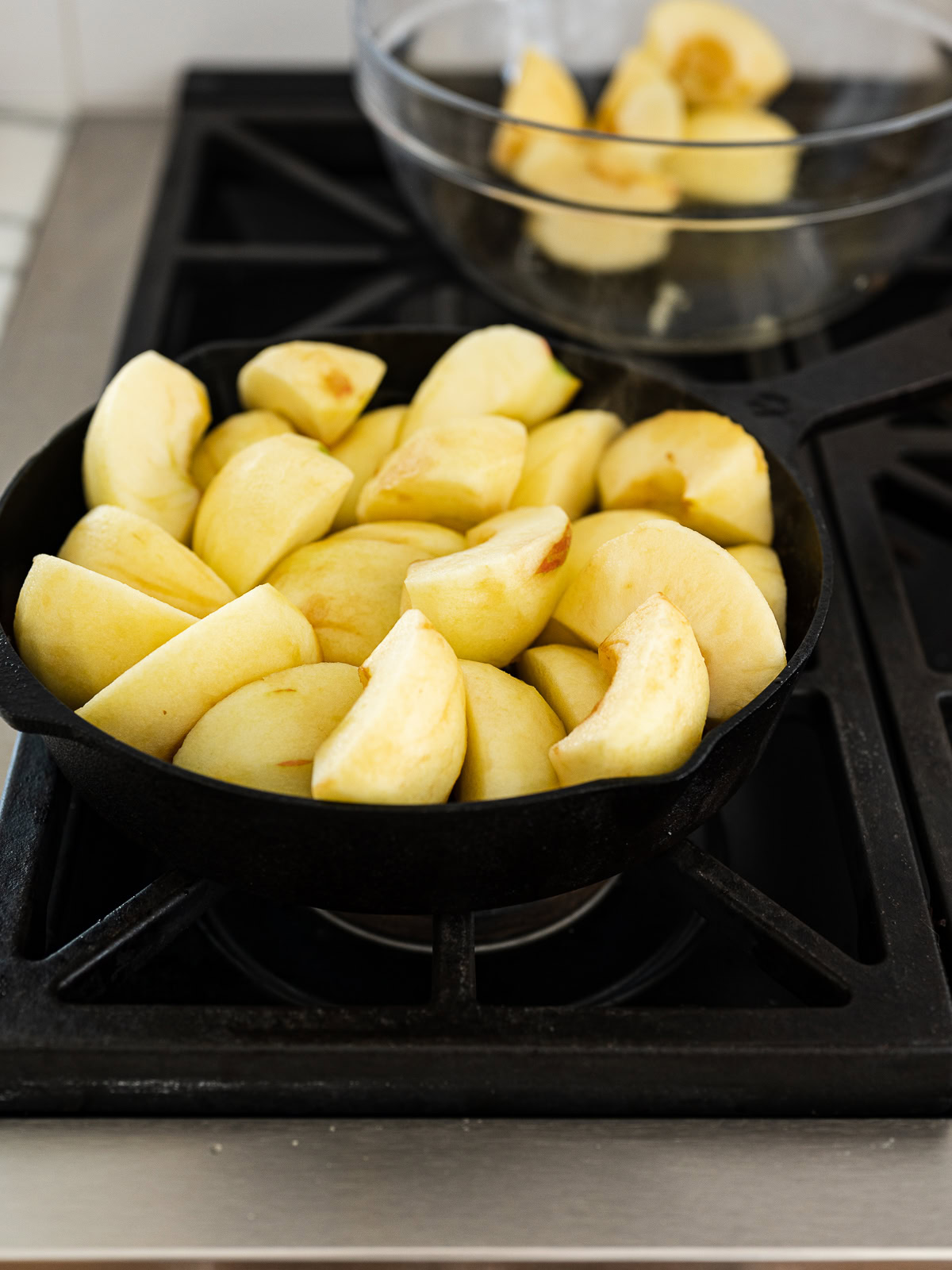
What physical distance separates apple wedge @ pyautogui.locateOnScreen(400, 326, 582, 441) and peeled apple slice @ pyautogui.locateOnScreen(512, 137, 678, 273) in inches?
6.8

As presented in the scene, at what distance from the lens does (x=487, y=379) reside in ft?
1.94

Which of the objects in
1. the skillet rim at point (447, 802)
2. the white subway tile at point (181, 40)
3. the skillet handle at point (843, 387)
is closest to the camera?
the skillet rim at point (447, 802)

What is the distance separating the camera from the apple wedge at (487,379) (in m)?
0.59

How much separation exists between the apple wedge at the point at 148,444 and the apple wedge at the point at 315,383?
0.04 metres

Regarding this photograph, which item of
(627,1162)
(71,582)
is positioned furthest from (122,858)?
(627,1162)

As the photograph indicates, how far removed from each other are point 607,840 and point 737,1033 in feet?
0.28

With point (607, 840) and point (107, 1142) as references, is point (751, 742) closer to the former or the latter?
point (607, 840)

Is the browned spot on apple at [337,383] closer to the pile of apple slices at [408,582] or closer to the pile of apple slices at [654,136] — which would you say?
the pile of apple slices at [408,582]

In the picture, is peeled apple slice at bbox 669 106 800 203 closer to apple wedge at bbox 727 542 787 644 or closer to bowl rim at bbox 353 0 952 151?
bowl rim at bbox 353 0 952 151

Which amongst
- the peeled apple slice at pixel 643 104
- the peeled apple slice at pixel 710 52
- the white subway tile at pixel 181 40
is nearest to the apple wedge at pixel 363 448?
the peeled apple slice at pixel 643 104

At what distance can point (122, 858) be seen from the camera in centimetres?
58

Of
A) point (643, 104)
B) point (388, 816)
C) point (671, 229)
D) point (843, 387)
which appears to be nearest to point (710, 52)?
point (643, 104)

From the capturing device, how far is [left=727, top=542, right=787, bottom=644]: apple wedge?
53cm

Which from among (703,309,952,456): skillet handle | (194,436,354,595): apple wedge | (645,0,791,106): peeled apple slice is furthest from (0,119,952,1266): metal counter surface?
(645,0,791,106): peeled apple slice
